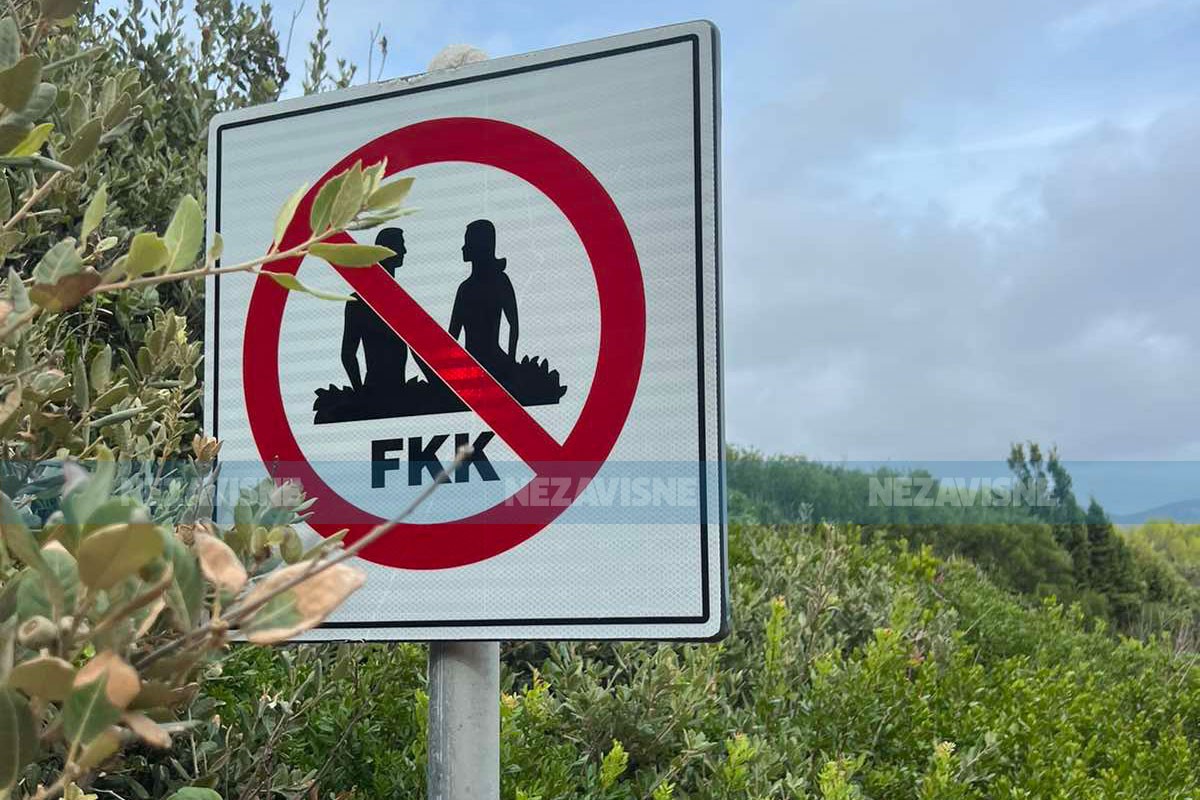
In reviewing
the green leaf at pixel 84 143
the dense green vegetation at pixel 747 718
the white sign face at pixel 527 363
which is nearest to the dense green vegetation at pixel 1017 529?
the dense green vegetation at pixel 747 718

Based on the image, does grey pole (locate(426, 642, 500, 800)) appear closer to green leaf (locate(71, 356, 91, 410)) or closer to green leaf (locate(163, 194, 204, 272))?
green leaf (locate(71, 356, 91, 410))

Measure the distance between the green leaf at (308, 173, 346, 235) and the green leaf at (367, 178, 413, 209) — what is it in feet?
0.16

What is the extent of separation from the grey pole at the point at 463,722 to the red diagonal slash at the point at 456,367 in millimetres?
312

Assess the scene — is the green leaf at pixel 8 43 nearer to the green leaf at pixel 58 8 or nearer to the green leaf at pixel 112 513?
the green leaf at pixel 58 8

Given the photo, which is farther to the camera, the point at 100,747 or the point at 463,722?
the point at 463,722

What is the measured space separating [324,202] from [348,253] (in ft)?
0.18

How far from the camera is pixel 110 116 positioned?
149 centimetres

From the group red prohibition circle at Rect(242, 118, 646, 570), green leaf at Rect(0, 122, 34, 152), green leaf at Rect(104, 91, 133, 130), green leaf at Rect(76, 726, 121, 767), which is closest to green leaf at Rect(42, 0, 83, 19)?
green leaf at Rect(104, 91, 133, 130)

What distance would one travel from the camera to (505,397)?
5.57 ft

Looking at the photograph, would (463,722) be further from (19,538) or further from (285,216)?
(19,538)

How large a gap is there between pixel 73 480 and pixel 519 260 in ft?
3.73

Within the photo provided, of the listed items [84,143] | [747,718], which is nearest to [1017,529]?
[747,718]

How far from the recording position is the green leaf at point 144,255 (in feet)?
2.97

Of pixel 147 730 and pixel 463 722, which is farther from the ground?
pixel 147 730
